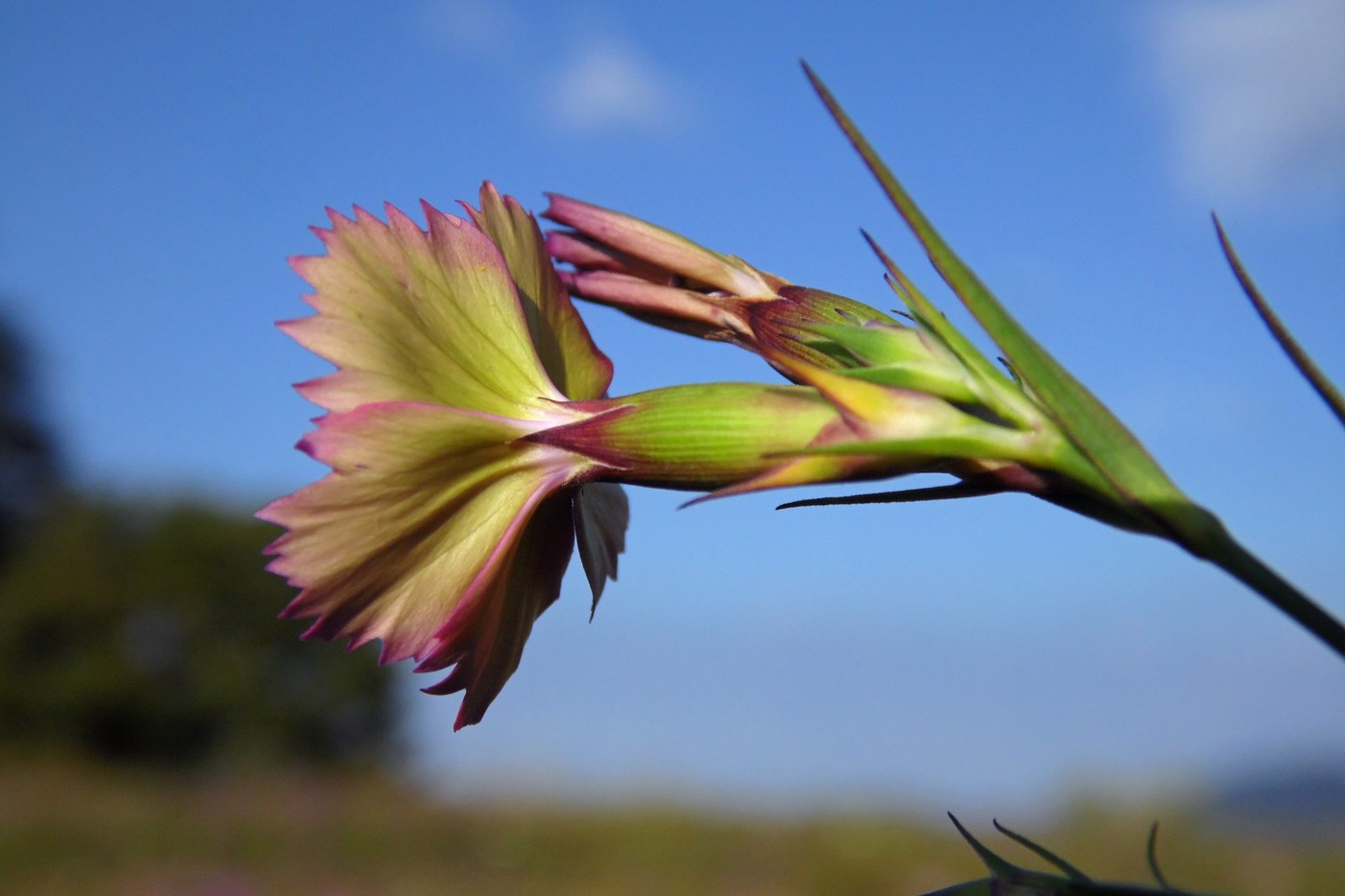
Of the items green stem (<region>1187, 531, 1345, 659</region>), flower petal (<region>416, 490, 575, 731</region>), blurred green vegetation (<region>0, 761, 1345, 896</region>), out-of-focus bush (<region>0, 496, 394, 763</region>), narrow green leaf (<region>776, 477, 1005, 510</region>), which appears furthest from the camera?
out-of-focus bush (<region>0, 496, 394, 763</region>)

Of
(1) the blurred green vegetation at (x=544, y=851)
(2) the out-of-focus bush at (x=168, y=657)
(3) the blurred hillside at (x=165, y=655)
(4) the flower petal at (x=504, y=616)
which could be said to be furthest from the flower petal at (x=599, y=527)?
(3) the blurred hillside at (x=165, y=655)

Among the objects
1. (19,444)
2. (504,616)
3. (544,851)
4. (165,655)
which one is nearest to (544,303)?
(504,616)

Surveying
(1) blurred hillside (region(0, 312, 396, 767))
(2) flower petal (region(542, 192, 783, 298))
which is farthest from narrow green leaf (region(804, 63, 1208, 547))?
(1) blurred hillside (region(0, 312, 396, 767))

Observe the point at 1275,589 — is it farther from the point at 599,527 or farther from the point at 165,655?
the point at 165,655

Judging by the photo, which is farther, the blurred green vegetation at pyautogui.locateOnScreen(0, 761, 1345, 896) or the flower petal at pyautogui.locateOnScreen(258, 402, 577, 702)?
the blurred green vegetation at pyautogui.locateOnScreen(0, 761, 1345, 896)

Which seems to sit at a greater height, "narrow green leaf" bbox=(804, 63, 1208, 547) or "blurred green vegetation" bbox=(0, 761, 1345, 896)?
"narrow green leaf" bbox=(804, 63, 1208, 547)

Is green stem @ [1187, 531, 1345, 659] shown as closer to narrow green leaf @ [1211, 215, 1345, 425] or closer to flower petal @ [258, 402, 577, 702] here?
narrow green leaf @ [1211, 215, 1345, 425]

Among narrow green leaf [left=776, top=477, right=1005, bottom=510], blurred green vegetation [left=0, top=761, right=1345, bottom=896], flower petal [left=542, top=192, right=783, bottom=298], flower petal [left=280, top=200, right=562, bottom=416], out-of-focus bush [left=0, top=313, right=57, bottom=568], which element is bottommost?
blurred green vegetation [left=0, top=761, right=1345, bottom=896]
